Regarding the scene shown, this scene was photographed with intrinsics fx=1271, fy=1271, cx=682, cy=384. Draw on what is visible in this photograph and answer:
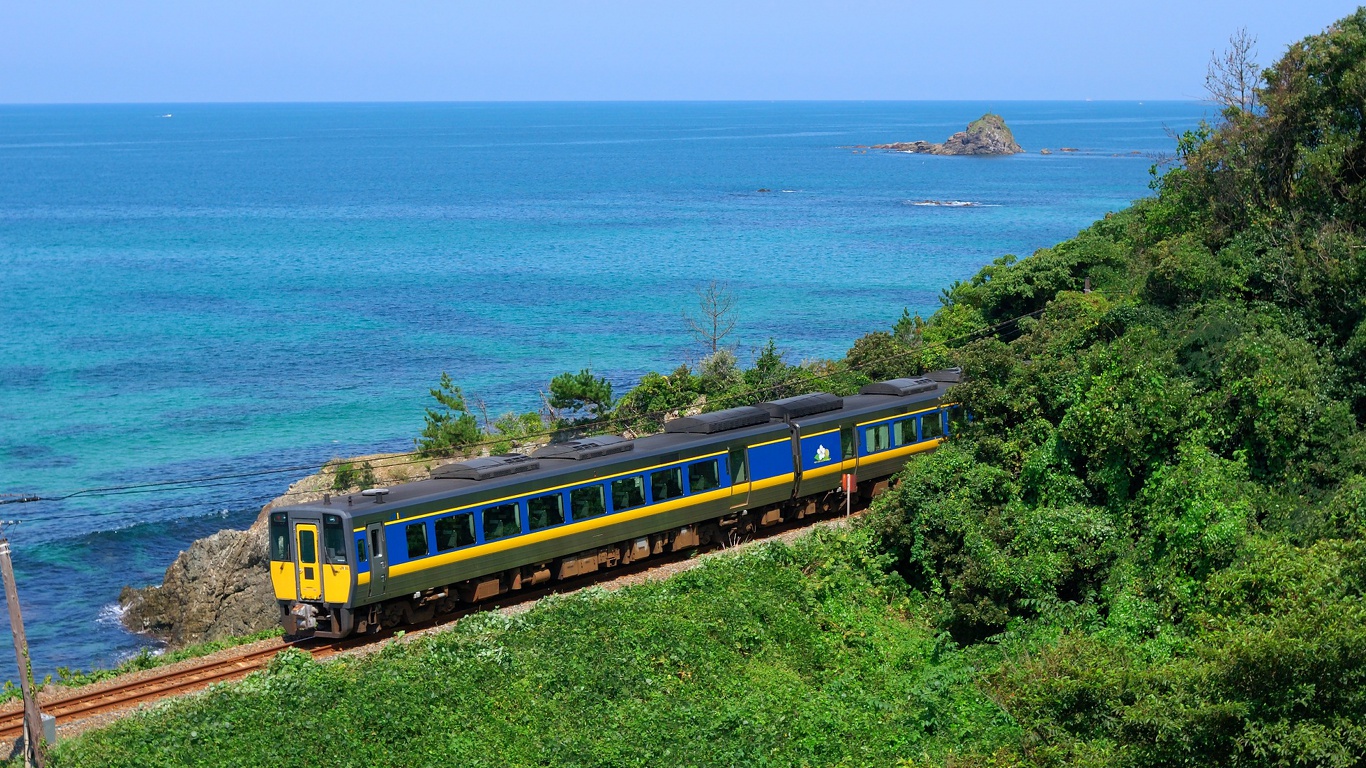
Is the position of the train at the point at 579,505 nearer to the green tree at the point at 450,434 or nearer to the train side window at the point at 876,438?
the train side window at the point at 876,438

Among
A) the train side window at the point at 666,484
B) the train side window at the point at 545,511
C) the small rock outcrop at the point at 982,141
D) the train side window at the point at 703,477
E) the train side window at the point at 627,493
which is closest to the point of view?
the train side window at the point at 545,511

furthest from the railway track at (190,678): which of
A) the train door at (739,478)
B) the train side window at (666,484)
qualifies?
the train door at (739,478)

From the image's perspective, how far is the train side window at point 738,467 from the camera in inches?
1025

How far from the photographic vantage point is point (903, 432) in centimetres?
2956

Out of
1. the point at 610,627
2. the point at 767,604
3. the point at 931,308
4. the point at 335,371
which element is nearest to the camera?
the point at 610,627

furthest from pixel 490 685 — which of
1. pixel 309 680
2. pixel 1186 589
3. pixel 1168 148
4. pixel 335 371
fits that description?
pixel 1168 148

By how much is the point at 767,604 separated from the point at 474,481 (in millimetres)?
5516

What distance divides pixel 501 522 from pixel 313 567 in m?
3.29

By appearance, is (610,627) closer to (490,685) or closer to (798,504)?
(490,685)

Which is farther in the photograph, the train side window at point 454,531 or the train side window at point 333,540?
the train side window at point 454,531

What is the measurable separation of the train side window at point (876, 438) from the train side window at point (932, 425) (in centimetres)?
129

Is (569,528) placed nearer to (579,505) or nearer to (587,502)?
(579,505)

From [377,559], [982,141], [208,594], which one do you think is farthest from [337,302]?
[982,141]

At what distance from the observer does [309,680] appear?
18125 mm
